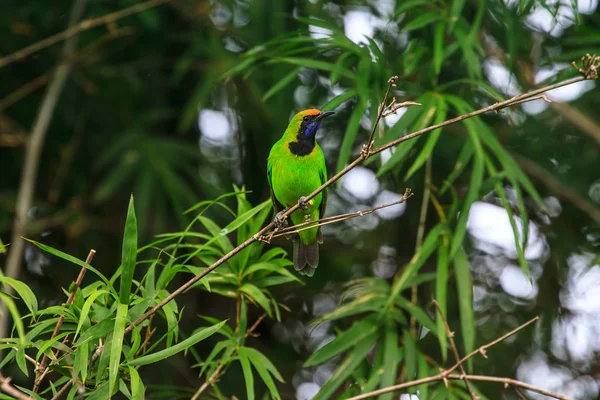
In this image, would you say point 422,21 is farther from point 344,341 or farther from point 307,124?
point 344,341

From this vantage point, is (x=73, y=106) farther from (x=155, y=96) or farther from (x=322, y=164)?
(x=322, y=164)

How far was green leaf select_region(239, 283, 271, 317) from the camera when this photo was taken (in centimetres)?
310

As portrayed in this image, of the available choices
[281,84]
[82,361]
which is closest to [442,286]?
[281,84]

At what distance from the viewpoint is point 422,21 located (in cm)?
385

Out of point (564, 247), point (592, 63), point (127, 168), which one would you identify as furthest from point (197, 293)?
point (592, 63)

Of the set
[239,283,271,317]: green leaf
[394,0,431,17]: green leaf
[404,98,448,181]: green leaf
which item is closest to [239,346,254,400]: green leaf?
[239,283,271,317]: green leaf

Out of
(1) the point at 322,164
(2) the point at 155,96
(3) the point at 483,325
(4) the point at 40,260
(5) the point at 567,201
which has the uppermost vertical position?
(1) the point at 322,164

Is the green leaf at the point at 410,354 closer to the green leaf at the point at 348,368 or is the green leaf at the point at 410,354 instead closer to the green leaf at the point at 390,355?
the green leaf at the point at 390,355

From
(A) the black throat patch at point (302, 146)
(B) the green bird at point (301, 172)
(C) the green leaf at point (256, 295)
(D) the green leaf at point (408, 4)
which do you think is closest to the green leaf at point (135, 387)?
(C) the green leaf at point (256, 295)

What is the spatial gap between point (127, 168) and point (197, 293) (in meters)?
1.09

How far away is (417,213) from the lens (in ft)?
17.8

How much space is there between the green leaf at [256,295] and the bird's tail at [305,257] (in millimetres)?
458

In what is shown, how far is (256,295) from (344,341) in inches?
24.2

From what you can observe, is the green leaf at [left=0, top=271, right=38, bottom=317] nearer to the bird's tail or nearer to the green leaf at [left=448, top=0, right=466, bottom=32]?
the bird's tail
